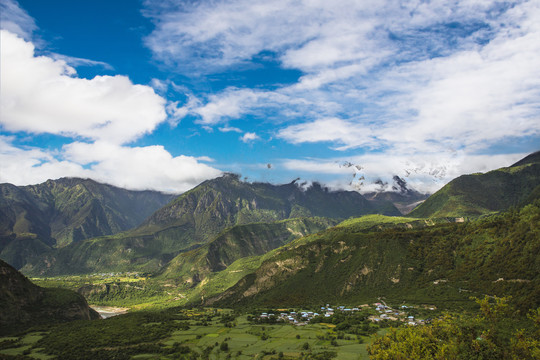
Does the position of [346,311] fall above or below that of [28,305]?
below

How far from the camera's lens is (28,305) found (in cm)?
17462

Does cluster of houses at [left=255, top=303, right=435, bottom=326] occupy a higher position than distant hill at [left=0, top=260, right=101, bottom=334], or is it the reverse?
distant hill at [left=0, top=260, right=101, bottom=334]

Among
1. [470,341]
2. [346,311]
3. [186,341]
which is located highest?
[470,341]

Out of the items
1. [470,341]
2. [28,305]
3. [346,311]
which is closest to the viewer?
[470,341]

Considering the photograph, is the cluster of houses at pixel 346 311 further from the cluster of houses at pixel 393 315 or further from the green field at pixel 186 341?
the green field at pixel 186 341

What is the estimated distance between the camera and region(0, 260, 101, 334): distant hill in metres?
160

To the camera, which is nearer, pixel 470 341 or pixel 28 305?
pixel 470 341

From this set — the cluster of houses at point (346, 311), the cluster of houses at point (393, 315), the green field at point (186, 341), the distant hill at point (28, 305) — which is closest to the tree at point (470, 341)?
the green field at point (186, 341)

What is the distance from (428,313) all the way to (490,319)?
10401 cm

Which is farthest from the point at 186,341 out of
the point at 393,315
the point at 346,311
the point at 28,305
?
the point at 28,305

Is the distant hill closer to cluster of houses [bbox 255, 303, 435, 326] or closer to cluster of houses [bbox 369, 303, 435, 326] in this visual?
cluster of houses [bbox 255, 303, 435, 326]

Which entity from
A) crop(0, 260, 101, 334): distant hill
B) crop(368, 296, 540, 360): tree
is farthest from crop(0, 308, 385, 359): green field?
crop(368, 296, 540, 360): tree

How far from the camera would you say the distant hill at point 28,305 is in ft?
523

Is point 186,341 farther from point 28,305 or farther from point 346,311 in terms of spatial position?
point 28,305
